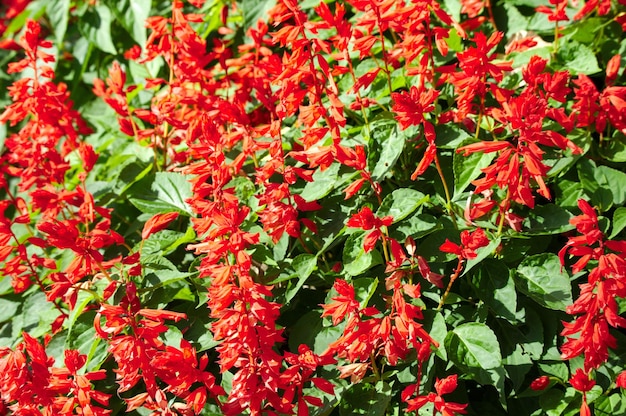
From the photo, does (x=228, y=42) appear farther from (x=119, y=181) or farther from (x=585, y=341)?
(x=585, y=341)

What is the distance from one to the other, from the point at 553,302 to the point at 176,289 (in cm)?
104

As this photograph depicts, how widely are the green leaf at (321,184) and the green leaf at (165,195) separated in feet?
1.49

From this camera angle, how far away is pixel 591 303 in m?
1.70

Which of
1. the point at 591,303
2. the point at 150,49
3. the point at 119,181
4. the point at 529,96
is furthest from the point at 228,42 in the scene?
the point at 591,303

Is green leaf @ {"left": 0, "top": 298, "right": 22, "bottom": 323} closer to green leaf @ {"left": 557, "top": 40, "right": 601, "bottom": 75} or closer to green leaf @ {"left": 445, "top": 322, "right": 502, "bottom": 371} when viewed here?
green leaf @ {"left": 445, "top": 322, "right": 502, "bottom": 371}

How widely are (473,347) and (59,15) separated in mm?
2626

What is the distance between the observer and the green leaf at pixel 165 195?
2422 mm

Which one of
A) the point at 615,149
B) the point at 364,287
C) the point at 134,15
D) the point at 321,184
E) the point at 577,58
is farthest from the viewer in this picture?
the point at 134,15

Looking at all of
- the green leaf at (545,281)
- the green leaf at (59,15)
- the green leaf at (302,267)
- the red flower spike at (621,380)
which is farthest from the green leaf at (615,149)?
the green leaf at (59,15)

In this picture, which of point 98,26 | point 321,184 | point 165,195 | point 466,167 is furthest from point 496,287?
point 98,26

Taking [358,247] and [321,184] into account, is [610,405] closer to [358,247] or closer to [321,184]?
[358,247]

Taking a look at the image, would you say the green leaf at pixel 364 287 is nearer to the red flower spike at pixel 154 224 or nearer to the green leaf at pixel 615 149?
the red flower spike at pixel 154 224

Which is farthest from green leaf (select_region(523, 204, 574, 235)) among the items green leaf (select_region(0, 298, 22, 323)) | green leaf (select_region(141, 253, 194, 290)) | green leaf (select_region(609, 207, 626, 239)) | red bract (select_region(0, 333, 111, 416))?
green leaf (select_region(0, 298, 22, 323))

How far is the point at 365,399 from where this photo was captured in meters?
1.96
